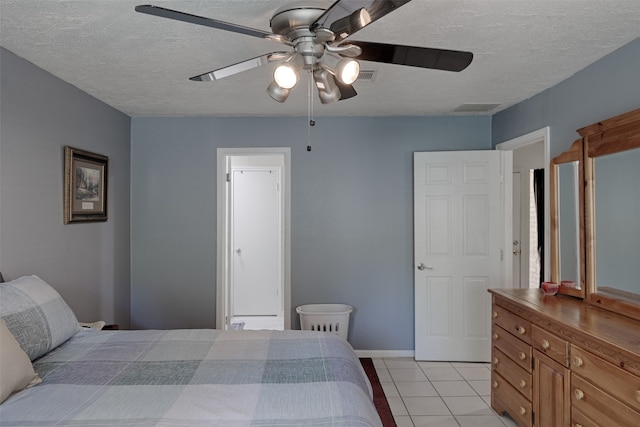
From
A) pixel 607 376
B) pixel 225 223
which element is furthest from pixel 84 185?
pixel 607 376

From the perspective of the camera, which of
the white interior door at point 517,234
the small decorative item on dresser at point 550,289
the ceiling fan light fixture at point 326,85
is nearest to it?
the ceiling fan light fixture at point 326,85

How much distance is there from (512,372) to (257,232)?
3474 mm

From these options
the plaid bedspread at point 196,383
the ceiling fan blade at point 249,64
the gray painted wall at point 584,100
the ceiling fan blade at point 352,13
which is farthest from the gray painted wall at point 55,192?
the gray painted wall at point 584,100

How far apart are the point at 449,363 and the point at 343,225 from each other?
5.35ft

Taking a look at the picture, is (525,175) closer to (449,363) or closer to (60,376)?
(449,363)

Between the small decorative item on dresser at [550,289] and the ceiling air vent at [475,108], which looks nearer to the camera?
the small decorative item on dresser at [550,289]

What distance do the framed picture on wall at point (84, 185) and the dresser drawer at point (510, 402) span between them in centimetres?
327

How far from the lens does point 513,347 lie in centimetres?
250

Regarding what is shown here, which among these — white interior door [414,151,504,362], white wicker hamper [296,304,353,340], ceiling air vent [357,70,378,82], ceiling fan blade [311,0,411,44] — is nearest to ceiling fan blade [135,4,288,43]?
ceiling fan blade [311,0,411,44]

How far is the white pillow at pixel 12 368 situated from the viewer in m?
1.46

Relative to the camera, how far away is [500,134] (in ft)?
12.2

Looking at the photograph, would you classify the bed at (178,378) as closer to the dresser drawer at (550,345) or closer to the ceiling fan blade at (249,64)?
the dresser drawer at (550,345)

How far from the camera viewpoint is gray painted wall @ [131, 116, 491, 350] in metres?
3.91

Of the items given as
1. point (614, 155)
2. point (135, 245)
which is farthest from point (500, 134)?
point (135, 245)
